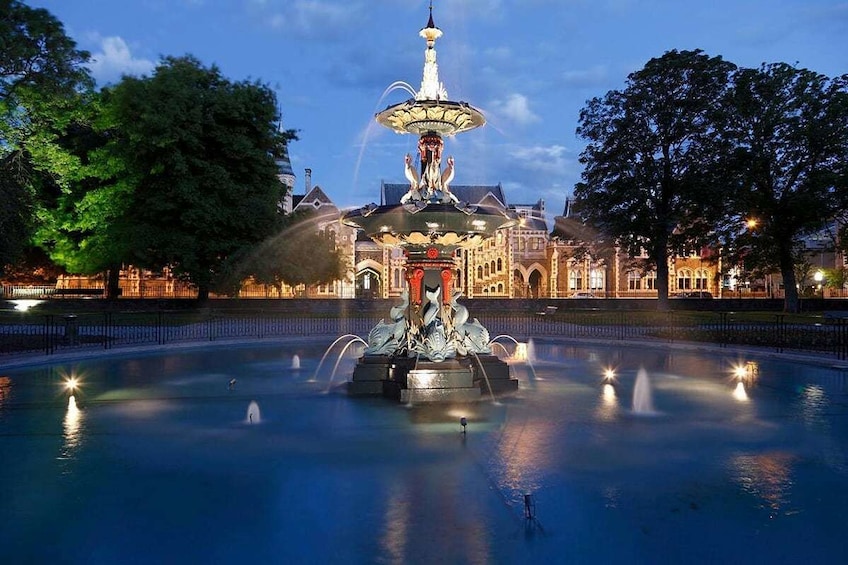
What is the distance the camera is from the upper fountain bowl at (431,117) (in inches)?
505

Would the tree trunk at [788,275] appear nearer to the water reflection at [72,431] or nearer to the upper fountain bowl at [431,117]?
the upper fountain bowl at [431,117]

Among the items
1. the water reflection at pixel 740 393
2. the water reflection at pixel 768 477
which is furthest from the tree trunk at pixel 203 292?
the water reflection at pixel 768 477

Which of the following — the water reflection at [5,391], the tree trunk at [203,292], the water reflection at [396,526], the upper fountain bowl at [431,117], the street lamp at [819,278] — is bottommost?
the water reflection at [396,526]

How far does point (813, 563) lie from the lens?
185 inches

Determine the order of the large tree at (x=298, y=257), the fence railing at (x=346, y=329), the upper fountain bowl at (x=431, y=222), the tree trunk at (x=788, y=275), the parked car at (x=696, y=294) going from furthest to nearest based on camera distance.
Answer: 1. the parked car at (x=696, y=294)
2. the tree trunk at (x=788, y=275)
3. the large tree at (x=298, y=257)
4. the fence railing at (x=346, y=329)
5. the upper fountain bowl at (x=431, y=222)

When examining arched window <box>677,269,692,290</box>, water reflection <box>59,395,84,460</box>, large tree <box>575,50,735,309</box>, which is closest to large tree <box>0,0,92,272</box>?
water reflection <box>59,395,84,460</box>

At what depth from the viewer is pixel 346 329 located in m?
30.8

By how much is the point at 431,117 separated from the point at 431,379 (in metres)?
5.80

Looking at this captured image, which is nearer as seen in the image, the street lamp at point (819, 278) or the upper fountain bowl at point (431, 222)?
the upper fountain bowl at point (431, 222)

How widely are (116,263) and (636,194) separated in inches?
1355

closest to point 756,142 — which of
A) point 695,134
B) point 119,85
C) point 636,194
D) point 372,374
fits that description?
point 695,134

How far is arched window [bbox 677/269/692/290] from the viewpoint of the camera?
73.1 m

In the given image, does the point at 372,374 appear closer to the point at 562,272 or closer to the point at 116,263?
the point at 116,263

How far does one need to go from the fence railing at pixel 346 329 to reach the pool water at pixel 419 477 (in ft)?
31.5
